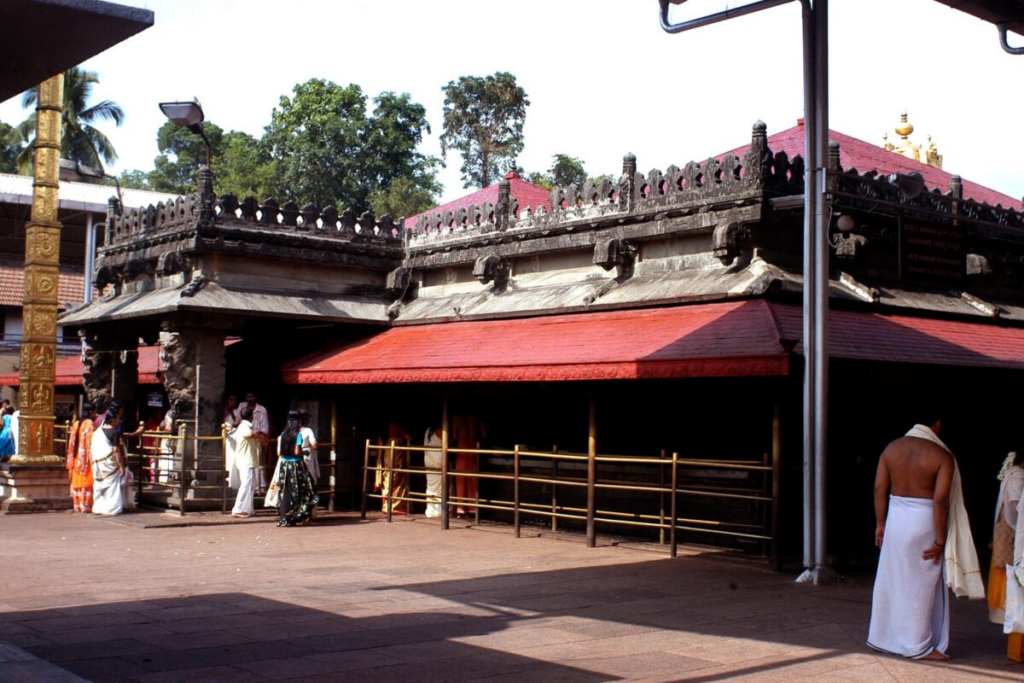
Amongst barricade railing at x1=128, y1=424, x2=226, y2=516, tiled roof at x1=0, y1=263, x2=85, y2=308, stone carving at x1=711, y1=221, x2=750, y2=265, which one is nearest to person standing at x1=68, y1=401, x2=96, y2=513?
barricade railing at x1=128, y1=424, x2=226, y2=516

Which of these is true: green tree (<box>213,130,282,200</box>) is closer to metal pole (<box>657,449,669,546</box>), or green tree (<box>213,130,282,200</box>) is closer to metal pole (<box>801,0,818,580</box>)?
metal pole (<box>657,449,669,546</box>)

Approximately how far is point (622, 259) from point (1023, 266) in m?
6.21

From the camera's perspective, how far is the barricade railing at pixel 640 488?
40.1 ft

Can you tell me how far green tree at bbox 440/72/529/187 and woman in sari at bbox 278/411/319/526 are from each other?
30.1 metres

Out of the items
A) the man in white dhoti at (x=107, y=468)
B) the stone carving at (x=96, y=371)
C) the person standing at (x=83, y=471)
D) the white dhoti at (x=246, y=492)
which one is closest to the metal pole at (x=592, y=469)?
the white dhoti at (x=246, y=492)

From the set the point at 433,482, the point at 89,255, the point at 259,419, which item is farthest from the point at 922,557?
the point at 89,255

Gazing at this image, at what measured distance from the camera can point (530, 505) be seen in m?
14.9

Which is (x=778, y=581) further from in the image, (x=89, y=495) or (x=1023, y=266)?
(x=89, y=495)

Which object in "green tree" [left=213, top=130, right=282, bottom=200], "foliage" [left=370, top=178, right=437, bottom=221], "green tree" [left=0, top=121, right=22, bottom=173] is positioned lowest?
"foliage" [left=370, top=178, right=437, bottom=221]

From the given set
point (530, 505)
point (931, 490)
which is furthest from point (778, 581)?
point (530, 505)

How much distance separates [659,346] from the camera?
1238 cm

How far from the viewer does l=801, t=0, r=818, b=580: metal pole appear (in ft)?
35.5

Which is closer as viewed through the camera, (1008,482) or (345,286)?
(1008,482)

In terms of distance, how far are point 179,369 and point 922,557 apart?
11741 millimetres
